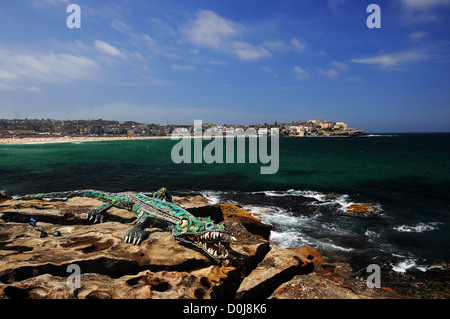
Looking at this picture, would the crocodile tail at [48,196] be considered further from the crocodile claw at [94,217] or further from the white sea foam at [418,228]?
the white sea foam at [418,228]

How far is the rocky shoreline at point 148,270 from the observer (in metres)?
5.17

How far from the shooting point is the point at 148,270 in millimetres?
6148

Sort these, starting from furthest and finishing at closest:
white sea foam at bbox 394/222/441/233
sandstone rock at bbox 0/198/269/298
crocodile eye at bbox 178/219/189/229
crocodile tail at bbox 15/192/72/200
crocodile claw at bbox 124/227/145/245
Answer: white sea foam at bbox 394/222/441/233 → crocodile tail at bbox 15/192/72/200 → crocodile eye at bbox 178/219/189/229 → crocodile claw at bbox 124/227/145/245 → sandstone rock at bbox 0/198/269/298

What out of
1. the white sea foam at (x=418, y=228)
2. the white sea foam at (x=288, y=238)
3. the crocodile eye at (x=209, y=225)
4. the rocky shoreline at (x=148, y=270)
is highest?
the crocodile eye at (x=209, y=225)

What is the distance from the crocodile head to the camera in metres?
6.68

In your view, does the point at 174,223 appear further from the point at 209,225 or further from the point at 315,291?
the point at 315,291

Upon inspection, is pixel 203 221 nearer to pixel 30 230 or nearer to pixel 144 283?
pixel 144 283

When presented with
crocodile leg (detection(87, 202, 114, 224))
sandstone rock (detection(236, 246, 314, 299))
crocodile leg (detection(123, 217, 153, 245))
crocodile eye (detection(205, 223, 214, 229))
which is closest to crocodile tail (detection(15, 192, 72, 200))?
crocodile leg (detection(87, 202, 114, 224))

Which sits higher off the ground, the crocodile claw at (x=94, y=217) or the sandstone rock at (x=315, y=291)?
the crocodile claw at (x=94, y=217)

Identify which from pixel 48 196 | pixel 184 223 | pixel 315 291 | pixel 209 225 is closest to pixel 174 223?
pixel 184 223

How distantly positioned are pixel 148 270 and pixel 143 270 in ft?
1.33

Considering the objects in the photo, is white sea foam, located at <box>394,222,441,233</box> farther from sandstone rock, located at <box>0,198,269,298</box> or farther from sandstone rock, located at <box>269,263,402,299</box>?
sandstone rock, located at <box>0,198,269,298</box>

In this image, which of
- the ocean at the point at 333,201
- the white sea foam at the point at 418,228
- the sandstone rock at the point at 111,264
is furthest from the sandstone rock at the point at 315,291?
the white sea foam at the point at 418,228

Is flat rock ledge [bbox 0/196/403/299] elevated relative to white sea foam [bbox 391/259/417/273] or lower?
elevated
